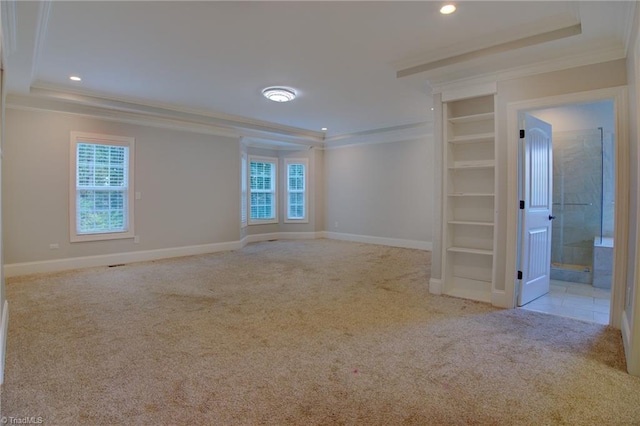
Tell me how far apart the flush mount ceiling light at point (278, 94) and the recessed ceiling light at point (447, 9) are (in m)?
2.43

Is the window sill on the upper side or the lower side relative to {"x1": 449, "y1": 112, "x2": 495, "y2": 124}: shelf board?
lower

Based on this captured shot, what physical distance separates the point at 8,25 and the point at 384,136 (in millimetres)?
6165

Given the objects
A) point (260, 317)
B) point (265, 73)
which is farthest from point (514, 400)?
point (265, 73)

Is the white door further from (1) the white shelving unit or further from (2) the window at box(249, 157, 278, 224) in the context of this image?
(2) the window at box(249, 157, 278, 224)

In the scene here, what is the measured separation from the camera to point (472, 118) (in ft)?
12.5

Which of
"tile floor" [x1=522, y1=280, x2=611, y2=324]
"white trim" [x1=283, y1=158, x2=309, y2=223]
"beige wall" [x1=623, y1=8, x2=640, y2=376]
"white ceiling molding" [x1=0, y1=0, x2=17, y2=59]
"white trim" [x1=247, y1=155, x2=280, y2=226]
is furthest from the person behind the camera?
"white trim" [x1=283, y1=158, x2=309, y2=223]

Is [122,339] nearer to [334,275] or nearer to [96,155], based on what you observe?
[334,275]

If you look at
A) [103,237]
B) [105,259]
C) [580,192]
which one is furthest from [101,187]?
[580,192]

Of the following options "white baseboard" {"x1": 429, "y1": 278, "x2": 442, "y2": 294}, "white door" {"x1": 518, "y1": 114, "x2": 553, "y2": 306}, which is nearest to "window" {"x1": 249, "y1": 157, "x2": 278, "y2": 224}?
"white baseboard" {"x1": 429, "y1": 278, "x2": 442, "y2": 294}

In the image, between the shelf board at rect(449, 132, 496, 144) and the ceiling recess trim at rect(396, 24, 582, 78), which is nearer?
the ceiling recess trim at rect(396, 24, 582, 78)

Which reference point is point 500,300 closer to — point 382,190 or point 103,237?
point 382,190

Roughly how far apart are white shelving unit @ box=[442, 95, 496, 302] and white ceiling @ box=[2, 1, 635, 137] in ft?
1.50

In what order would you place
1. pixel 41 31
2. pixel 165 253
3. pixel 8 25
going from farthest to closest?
pixel 165 253 < pixel 41 31 < pixel 8 25

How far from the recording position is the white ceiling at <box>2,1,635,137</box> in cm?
267
